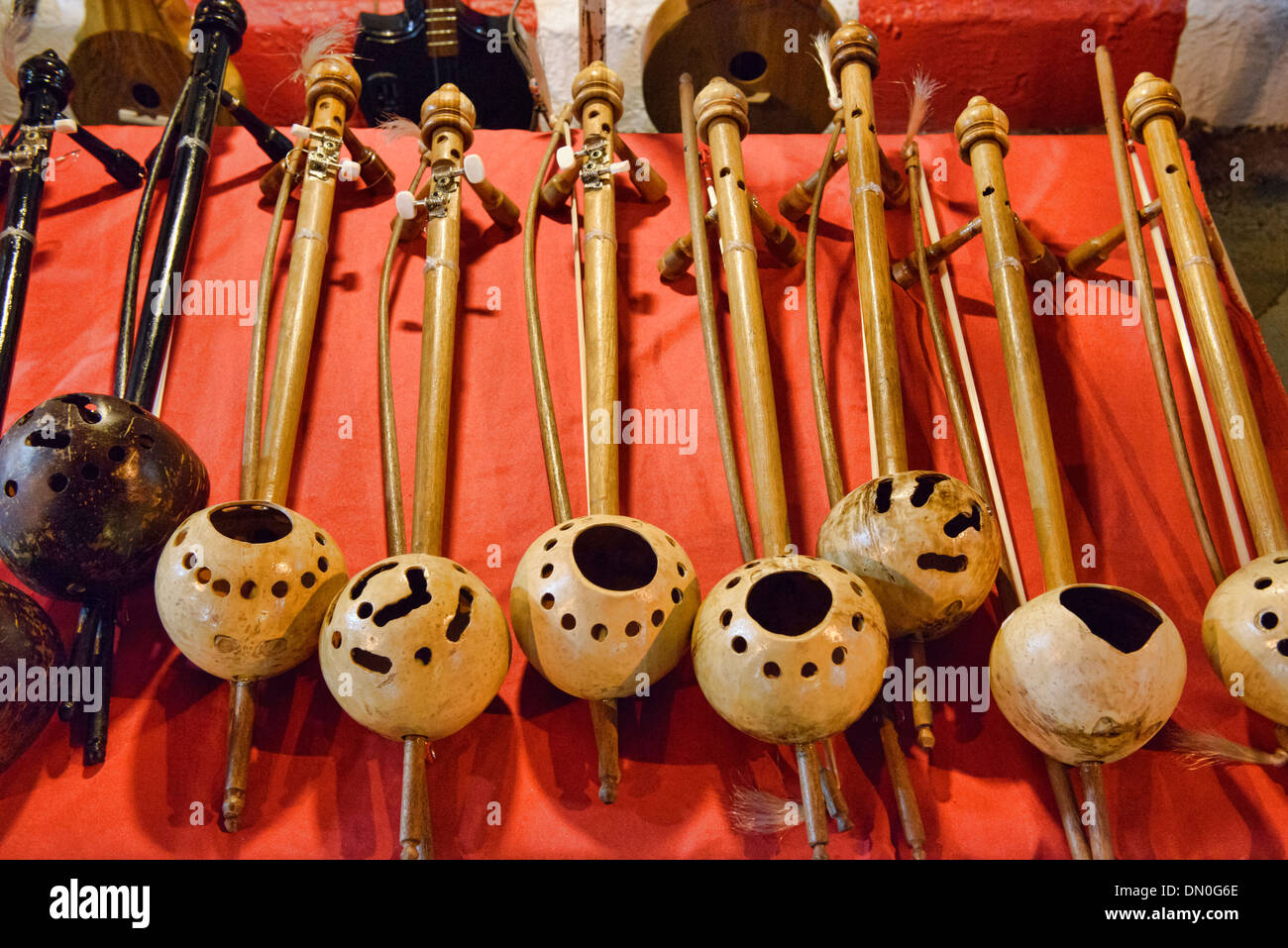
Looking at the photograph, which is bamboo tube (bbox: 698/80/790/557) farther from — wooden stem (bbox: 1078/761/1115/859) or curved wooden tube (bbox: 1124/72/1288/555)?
curved wooden tube (bbox: 1124/72/1288/555)

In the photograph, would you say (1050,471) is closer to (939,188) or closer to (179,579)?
(939,188)

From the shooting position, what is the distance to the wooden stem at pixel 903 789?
107 centimetres

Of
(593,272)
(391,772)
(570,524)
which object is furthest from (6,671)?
(593,272)

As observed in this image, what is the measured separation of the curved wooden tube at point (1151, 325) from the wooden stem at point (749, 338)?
1.90ft

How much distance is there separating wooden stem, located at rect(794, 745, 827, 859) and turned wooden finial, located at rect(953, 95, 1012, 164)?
1.15 metres

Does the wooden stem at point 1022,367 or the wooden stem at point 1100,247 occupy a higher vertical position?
the wooden stem at point 1100,247

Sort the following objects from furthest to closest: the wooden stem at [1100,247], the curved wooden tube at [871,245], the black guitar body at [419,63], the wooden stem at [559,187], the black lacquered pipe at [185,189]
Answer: the black guitar body at [419,63] → the wooden stem at [559,187] → the wooden stem at [1100,247] → the black lacquered pipe at [185,189] → the curved wooden tube at [871,245]

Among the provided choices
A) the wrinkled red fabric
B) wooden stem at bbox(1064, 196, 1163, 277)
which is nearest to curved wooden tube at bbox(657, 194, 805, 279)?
the wrinkled red fabric

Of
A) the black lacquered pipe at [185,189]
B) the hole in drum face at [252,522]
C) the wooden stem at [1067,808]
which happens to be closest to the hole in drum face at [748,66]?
the black lacquered pipe at [185,189]

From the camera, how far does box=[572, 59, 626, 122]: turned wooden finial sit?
172 centimetres

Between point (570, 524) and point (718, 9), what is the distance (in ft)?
4.62

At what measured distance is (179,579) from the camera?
1.06 m

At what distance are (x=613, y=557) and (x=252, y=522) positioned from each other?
449 mm

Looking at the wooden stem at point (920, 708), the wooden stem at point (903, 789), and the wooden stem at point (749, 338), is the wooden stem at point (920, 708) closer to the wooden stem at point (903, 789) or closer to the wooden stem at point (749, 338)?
the wooden stem at point (903, 789)
